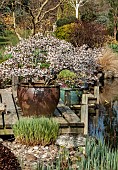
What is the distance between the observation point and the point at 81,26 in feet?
61.4

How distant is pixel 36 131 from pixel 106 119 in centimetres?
406

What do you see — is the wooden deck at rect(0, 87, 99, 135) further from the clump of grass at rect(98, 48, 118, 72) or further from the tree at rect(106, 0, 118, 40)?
the tree at rect(106, 0, 118, 40)

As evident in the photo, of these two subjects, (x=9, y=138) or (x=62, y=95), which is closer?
(x=9, y=138)

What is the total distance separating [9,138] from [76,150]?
1532 mm

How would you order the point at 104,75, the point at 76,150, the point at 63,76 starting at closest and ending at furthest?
the point at 76,150, the point at 63,76, the point at 104,75

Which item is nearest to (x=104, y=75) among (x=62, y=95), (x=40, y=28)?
(x=62, y=95)

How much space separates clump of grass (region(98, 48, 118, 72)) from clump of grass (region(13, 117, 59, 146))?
33.3 feet

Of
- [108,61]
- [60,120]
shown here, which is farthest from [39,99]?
[108,61]

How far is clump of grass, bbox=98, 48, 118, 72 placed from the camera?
16016 millimetres

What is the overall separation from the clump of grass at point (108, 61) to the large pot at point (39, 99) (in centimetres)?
877

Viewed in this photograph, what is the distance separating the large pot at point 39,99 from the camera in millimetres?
7363

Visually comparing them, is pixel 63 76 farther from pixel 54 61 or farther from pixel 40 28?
pixel 40 28

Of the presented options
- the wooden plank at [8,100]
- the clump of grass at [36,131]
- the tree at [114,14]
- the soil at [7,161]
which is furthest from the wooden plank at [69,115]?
the tree at [114,14]

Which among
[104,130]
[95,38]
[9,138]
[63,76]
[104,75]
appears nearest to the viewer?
[9,138]
